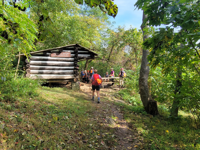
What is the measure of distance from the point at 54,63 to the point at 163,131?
8840 mm

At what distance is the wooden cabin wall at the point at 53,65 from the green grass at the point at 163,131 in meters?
5.74

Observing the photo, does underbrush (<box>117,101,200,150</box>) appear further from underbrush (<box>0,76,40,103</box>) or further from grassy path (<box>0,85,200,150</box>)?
underbrush (<box>0,76,40,103</box>)

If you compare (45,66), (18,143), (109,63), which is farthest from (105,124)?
(109,63)

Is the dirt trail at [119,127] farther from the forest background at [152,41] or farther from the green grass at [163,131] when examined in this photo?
the forest background at [152,41]

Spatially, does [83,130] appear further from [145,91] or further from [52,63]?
[52,63]

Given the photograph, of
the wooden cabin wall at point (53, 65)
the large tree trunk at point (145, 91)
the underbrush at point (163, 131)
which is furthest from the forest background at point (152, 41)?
the wooden cabin wall at point (53, 65)

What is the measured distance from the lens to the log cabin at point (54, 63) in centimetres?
1015

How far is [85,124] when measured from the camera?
529cm

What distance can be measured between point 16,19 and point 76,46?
8927 mm

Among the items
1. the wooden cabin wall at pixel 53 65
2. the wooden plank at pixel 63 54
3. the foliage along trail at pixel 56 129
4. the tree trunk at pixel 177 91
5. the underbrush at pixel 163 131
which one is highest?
the wooden plank at pixel 63 54

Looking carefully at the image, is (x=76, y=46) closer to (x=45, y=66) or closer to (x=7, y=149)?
(x=45, y=66)

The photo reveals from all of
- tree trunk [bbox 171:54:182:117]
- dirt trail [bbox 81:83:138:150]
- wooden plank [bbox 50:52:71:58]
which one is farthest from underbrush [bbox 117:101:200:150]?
wooden plank [bbox 50:52:71:58]

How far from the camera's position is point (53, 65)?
35.3ft

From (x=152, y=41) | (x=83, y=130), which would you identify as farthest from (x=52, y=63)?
(x=152, y=41)
